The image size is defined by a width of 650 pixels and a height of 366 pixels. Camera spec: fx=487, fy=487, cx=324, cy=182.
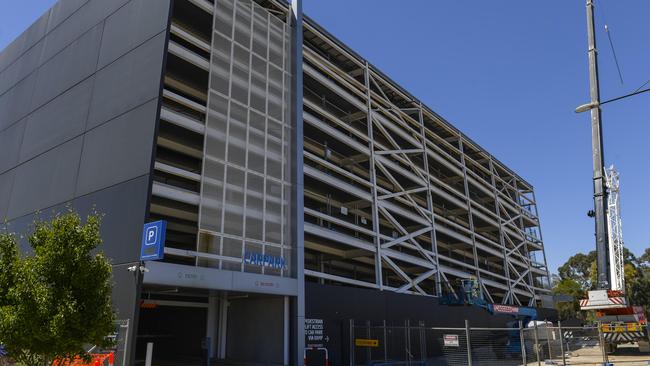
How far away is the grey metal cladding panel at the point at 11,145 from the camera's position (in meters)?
27.9

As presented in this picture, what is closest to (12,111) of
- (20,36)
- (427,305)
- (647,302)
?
(20,36)

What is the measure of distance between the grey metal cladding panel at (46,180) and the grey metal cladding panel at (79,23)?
6.82 m

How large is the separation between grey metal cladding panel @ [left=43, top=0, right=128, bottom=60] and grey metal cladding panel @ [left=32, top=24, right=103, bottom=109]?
503 millimetres

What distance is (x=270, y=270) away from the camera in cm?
2230

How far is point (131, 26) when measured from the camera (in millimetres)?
23156

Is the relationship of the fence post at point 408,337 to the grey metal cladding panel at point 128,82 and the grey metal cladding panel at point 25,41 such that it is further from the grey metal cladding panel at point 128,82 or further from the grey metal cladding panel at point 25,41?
the grey metal cladding panel at point 25,41

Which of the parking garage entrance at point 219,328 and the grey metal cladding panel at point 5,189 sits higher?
the grey metal cladding panel at point 5,189

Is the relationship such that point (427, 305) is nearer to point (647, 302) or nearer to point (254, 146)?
point (254, 146)

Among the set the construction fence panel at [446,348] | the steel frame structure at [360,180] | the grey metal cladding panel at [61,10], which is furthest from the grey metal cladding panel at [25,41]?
the construction fence panel at [446,348]

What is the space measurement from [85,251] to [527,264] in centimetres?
5729

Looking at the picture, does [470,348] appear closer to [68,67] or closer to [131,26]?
[131,26]

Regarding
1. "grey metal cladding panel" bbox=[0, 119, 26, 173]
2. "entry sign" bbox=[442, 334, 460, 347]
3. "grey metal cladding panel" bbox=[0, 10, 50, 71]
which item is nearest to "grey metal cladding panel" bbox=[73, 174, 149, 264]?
"grey metal cladding panel" bbox=[0, 119, 26, 173]

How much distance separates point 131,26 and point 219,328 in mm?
15260

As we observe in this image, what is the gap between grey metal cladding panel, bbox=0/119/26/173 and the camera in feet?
91.7
